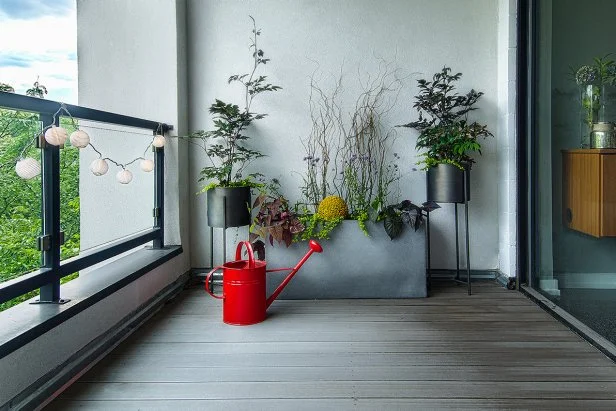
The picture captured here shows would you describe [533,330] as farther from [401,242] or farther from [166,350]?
[166,350]

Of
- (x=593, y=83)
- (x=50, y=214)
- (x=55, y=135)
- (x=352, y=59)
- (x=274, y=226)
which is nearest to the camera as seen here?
(x=55, y=135)

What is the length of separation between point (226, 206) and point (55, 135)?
136cm

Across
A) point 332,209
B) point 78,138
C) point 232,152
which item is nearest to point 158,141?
point 232,152

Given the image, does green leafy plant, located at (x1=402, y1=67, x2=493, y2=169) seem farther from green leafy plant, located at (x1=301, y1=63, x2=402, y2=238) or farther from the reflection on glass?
the reflection on glass

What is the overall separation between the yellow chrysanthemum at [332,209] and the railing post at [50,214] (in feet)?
5.26

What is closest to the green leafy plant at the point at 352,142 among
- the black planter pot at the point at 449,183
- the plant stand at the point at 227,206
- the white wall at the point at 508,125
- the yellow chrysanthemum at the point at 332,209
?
the yellow chrysanthemum at the point at 332,209

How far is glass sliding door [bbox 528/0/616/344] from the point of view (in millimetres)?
2258

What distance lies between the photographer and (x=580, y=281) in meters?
2.56

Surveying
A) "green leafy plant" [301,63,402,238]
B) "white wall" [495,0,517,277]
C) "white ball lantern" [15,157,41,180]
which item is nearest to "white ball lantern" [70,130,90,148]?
"white ball lantern" [15,157,41,180]

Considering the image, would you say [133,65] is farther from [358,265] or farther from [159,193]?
[358,265]

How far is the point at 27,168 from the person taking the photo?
1.77 m

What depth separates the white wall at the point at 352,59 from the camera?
358cm

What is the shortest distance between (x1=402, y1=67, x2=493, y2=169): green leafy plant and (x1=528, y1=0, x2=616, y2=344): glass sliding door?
40cm

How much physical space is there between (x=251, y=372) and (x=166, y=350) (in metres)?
0.49
